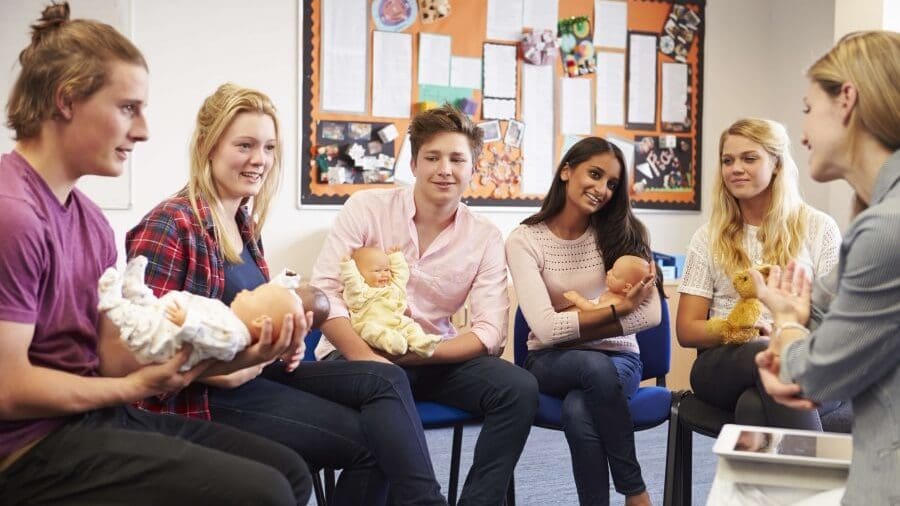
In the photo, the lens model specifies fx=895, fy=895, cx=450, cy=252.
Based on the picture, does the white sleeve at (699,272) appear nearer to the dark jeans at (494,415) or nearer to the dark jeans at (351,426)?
the dark jeans at (494,415)

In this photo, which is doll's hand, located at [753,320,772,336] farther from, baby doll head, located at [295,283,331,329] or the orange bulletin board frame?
the orange bulletin board frame

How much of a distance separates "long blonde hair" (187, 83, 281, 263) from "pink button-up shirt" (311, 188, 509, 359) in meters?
0.37

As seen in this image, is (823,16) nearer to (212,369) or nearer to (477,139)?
(477,139)

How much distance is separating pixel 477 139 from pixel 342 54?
1942mm

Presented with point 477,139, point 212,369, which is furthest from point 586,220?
point 212,369

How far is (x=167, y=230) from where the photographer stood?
2.04 meters

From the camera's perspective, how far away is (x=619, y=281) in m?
2.73

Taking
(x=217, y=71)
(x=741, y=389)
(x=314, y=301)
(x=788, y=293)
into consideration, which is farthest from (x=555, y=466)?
(x=217, y=71)

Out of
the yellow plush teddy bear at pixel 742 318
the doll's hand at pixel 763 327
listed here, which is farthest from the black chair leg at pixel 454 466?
the doll's hand at pixel 763 327

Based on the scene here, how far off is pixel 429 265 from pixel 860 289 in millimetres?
1576

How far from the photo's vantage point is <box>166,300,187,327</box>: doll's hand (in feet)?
5.31

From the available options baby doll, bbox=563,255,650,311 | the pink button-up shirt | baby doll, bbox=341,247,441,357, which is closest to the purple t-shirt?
baby doll, bbox=341,247,441,357

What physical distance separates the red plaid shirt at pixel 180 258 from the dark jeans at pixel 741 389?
1396mm

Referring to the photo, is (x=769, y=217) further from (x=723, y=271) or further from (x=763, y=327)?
(x=763, y=327)
